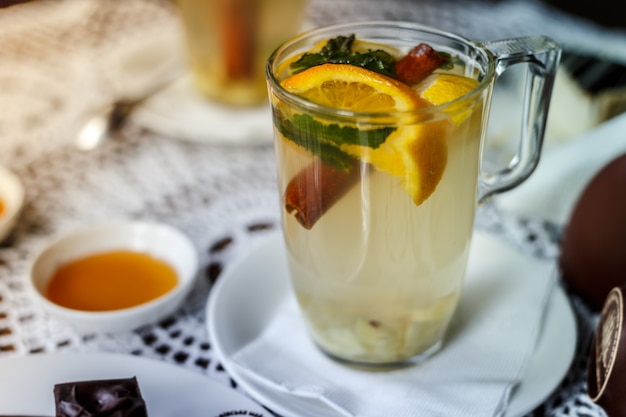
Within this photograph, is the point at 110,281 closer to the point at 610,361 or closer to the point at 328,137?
the point at 328,137

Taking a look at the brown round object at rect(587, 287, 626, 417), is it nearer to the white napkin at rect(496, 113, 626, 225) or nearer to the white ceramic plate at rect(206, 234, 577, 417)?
the white ceramic plate at rect(206, 234, 577, 417)

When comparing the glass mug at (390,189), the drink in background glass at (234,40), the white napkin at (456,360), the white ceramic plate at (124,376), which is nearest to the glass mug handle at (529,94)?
the glass mug at (390,189)

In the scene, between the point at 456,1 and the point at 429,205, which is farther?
the point at 456,1

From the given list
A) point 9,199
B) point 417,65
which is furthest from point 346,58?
point 9,199

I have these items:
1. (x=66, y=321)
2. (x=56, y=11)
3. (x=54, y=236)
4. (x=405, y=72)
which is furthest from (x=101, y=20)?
(x=405, y=72)

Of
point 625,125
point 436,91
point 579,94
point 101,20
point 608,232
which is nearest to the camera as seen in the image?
point 436,91

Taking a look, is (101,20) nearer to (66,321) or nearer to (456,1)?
(456,1)
